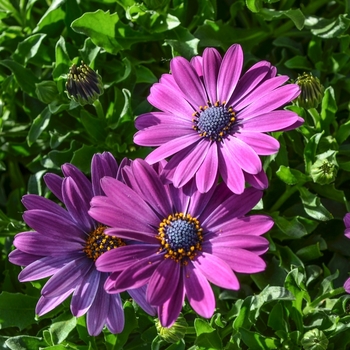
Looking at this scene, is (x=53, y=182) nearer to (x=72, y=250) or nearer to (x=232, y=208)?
(x=72, y=250)

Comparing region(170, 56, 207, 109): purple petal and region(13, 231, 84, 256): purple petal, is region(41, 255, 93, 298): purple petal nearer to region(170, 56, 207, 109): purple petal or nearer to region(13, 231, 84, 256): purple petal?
region(13, 231, 84, 256): purple petal

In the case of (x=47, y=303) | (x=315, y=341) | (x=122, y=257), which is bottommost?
(x=315, y=341)

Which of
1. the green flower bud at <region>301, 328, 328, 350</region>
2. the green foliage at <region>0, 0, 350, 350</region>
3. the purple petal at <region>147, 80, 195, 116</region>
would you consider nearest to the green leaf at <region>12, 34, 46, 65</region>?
the green foliage at <region>0, 0, 350, 350</region>

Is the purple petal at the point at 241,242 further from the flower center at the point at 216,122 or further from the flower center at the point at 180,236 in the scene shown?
the flower center at the point at 216,122

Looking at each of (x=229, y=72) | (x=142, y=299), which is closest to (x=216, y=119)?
(x=229, y=72)

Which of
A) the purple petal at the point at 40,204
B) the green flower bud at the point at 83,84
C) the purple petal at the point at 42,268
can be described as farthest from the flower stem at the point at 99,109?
the purple petal at the point at 42,268

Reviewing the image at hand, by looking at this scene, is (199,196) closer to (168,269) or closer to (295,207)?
(168,269)

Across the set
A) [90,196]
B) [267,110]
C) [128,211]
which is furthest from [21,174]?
[267,110]
